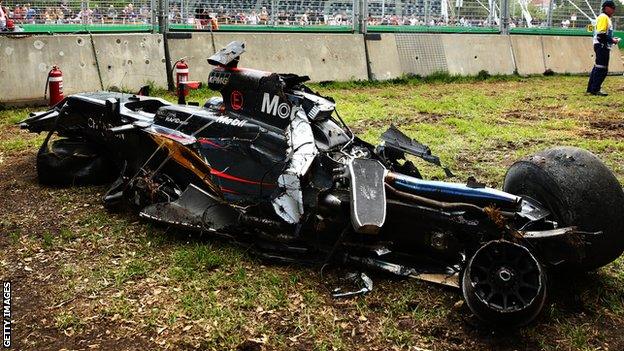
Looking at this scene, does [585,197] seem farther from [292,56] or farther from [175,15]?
[175,15]

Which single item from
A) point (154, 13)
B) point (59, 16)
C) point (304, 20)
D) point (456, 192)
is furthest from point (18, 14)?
point (456, 192)

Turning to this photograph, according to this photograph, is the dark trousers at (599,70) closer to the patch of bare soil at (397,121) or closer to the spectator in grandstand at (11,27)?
the patch of bare soil at (397,121)

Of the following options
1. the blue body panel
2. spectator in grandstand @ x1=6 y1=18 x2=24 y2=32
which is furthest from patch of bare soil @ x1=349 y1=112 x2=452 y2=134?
spectator in grandstand @ x1=6 y1=18 x2=24 y2=32

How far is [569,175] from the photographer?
13.5 ft

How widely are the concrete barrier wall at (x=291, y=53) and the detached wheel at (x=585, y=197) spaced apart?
8565 millimetres

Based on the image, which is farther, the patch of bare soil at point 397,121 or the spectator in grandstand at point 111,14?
the spectator in grandstand at point 111,14

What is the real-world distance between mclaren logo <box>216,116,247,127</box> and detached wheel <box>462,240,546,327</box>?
229cm

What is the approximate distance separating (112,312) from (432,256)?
215cm

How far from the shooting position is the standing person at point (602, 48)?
12916 millimetres

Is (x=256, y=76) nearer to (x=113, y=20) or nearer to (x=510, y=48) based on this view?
(x=113, y=20)

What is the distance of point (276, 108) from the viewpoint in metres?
4.95

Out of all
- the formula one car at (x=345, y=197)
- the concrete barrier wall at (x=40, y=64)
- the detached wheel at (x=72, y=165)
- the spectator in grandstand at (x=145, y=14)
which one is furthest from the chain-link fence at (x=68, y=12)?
the formula one car at (x=345, y=197)

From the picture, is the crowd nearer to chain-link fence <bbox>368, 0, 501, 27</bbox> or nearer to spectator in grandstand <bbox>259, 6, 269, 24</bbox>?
spectator in grandstand <bbox>259, 6, 269, 24</bbox>
